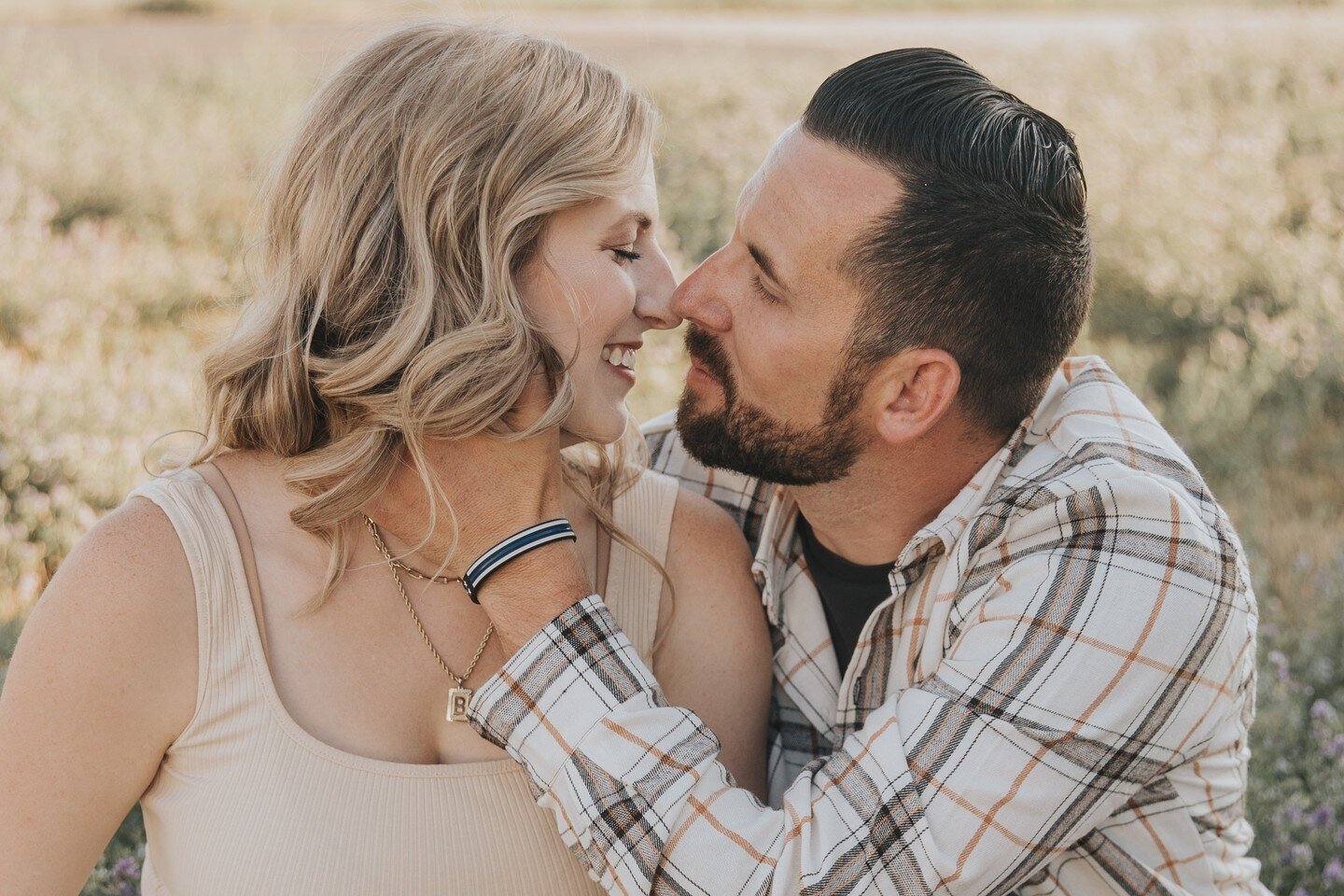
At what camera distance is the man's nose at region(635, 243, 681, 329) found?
236cm

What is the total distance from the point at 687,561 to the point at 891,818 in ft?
2.21

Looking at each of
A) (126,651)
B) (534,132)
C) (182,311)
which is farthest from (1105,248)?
(126,651)

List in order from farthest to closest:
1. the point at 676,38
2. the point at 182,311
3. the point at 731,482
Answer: the point at 676,38 < the point at 182,311 < the point at 731,482

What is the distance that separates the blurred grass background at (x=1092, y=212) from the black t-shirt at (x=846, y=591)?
3.56 ft

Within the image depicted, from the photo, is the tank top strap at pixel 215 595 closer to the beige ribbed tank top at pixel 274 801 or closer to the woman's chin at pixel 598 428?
the beige ribbed tank top at pixel 274 801

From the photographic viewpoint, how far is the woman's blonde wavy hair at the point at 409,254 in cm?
212

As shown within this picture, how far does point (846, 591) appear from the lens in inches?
106

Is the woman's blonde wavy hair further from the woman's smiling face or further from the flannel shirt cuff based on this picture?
the flannel shirt cuff

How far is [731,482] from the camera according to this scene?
2887 millimetres

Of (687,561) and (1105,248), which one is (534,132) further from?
(1105,248)

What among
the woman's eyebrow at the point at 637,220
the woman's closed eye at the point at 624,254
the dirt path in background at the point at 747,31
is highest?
the woman's eyebrow at the point at 637,220

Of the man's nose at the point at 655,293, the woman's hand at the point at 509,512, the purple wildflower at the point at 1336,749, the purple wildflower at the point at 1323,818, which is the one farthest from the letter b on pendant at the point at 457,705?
the purple wildflower at the point at 1336,749

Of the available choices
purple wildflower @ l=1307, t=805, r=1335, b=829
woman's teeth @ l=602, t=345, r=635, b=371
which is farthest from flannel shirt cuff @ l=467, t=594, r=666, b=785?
purple wildflower @ l=1307, t=805, r=1335, b=829

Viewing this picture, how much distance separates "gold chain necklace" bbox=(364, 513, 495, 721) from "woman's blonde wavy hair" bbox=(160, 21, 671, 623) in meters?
0.07
